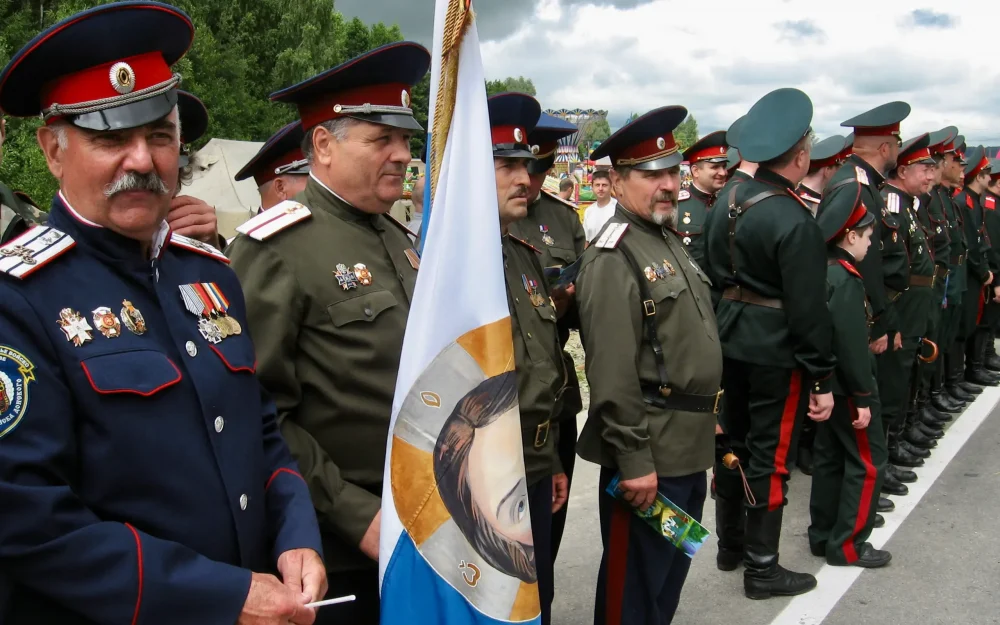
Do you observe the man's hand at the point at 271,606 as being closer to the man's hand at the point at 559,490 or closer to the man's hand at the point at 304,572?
the man's hand at the point at 304,572

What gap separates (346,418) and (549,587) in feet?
4.69

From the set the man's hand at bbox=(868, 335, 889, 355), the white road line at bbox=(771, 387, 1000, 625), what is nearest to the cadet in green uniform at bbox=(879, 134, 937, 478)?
the white road line at bbox=(771, 387, 1000, 625)

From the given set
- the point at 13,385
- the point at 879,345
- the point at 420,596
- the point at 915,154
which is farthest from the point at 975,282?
the point at 13,385

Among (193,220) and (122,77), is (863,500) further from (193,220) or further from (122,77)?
(122,77)

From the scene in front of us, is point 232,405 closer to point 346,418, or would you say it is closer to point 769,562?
→ point 346,418

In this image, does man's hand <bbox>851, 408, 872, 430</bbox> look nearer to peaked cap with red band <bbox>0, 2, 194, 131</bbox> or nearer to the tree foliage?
peaked cap with red band <bbox>0, 2, 194, 131</bbox>

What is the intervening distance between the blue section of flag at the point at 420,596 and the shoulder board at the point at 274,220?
0.87m

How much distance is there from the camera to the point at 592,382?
3.05 meters

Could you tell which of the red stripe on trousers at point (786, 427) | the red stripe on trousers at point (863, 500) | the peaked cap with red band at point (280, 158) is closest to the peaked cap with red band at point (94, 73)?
the peaked cap with red band at point (280, 158)

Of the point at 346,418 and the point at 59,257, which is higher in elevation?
the point at 59,257

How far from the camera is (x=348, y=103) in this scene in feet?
7.62

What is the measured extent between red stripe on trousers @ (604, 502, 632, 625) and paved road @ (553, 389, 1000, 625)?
0.64 meters

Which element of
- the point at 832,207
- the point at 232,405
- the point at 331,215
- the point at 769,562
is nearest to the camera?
the point at 232,405

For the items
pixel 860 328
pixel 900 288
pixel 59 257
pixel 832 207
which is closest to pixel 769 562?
pixel 860 328
